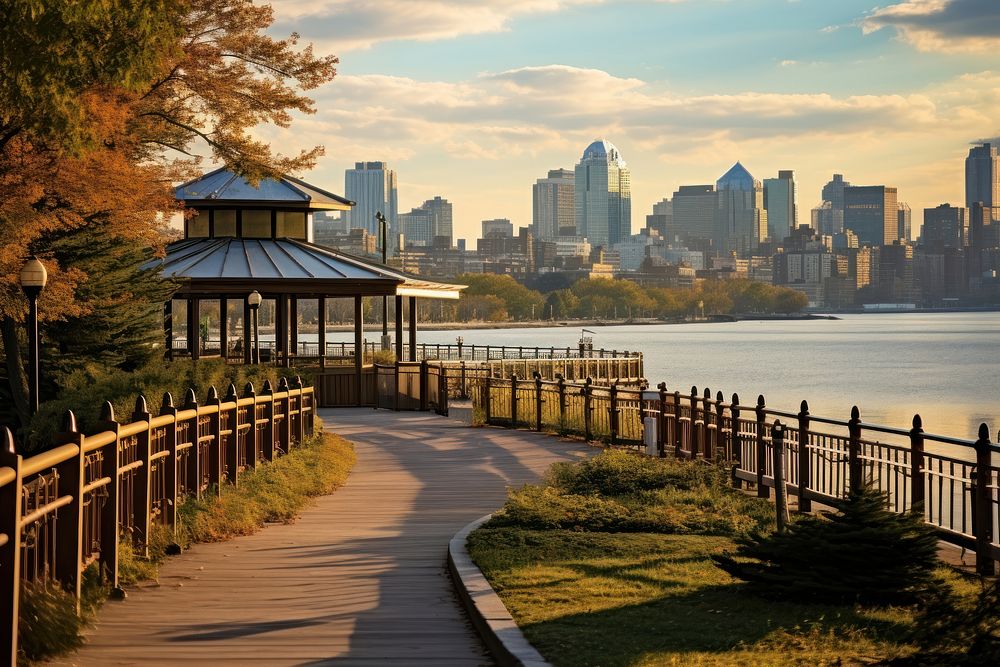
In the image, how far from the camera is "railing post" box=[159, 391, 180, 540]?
38.1 feet

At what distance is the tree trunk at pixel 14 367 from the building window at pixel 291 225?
Result: 667 inches

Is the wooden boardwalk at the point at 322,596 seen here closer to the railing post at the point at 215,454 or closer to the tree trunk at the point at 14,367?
the railing post at the point at 215,454

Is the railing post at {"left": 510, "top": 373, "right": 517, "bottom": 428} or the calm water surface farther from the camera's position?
the calm water surface

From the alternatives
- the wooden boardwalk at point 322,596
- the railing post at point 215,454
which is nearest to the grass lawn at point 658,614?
the wooden boardwalk at point 322,596

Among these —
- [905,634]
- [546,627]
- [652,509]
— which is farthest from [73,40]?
[905,634]

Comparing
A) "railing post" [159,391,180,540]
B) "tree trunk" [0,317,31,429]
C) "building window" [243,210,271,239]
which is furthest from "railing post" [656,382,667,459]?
"building window" [243,210,271,239]

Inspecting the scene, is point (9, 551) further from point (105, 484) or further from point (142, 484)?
point (142, 484)

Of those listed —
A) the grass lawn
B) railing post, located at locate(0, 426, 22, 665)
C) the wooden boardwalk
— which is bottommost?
the wooden boardwalk

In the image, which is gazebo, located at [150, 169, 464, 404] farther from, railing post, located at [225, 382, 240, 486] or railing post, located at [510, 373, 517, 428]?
railing post, located at [225, 382, 240, 486]

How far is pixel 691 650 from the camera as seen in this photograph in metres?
7.50

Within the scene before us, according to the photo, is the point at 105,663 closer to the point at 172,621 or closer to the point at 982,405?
the point at 172,621

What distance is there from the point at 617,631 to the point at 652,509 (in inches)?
227

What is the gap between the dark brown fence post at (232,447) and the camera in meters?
14.4

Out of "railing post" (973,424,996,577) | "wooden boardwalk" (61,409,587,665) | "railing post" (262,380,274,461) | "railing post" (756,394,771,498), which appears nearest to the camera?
"wooden boardwalk" (61,409,587,665)
